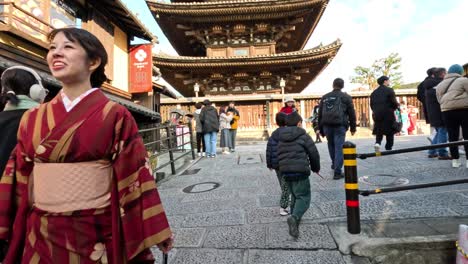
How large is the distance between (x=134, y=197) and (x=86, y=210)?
20cm

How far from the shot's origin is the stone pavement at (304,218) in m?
2.45

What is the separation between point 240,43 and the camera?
56.7 feet

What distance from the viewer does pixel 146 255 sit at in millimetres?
1267

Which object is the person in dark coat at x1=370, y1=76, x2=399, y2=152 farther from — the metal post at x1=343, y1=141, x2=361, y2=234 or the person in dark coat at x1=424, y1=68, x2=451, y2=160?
the metal post at x1=343, y1=141, x2=361, y2=234

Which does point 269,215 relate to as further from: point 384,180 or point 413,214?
point 384,180

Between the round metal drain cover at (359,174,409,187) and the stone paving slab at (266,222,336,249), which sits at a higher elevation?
the round metal drain cover at (359,174,409,187)

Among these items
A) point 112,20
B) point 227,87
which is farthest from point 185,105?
point 112,20

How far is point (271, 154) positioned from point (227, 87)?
48.3 feet

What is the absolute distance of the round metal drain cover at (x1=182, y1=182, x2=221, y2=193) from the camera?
486cm

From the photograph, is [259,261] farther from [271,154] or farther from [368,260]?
[271,154]

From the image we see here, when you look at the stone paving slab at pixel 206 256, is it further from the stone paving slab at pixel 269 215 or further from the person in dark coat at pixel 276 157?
the person in dark coat at pixel 276 157

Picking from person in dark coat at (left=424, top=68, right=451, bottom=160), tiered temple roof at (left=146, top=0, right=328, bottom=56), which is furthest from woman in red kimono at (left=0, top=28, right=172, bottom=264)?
tiered temple roof at (left=146, top=0, right=328, bottom=56)

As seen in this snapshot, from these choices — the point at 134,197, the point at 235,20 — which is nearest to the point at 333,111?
the point at 134,197

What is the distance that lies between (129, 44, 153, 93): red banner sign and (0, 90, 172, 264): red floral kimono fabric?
35.7 ft
